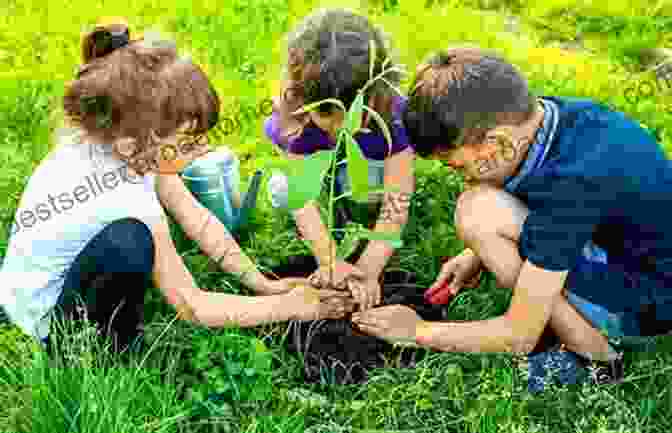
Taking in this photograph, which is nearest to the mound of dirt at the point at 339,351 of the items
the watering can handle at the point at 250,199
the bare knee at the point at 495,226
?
the bare knee at the point at 495,226

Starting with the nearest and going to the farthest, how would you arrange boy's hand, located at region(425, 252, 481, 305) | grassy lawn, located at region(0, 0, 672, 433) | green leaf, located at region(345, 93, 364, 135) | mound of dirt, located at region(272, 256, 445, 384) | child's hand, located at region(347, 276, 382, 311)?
1. green leaf, located at region(345, 93, 364, 135)
2. grassy lawn, located at region(0, 0, 672, 433)
3. mound of dirt, located at region(272, 256, 445, 384)
4. child's hand, located at region(347, 276, 382, 311)
5. boy's hand, located at region(425, 252, 481, 305)

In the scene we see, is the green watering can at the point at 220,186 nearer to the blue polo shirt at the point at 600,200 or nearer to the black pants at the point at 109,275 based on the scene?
the black pants at the point at 109,275

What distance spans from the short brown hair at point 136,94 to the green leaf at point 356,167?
1.59ft

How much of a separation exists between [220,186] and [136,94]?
701mm

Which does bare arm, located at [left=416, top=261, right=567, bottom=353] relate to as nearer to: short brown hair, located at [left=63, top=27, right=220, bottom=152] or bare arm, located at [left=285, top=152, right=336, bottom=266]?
bare arm, located at [left=285, top=152, right=336, bottom=266]

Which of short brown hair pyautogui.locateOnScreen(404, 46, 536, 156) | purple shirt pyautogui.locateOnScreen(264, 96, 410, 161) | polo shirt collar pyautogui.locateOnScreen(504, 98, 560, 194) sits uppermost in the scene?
short brown hair pyautogui.locateOnScreen(404, 46, 536, 156)

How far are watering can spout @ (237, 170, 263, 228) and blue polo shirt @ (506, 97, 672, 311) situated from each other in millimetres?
863

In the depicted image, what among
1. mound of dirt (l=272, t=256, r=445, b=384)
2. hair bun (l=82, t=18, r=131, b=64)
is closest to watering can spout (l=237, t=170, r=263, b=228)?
mound of dirt (l=272, t=256, r=445, b=384)

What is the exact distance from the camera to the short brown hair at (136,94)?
6.27 feet

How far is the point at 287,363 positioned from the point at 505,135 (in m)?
0.82

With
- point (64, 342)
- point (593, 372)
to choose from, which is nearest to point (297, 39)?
point (64, 342)

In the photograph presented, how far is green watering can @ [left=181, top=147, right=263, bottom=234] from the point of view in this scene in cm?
257

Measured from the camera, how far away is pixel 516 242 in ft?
6.70

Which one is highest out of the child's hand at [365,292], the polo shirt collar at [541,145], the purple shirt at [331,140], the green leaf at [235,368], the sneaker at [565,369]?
the polo shirt collar at [541,145]
